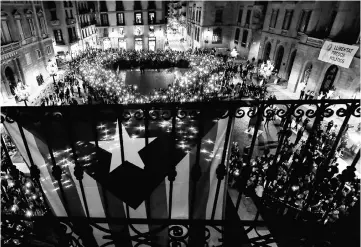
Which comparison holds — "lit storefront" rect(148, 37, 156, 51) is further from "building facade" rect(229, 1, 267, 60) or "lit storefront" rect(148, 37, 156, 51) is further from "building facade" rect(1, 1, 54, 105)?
"building facade" rect(1, 1, 54, 105)

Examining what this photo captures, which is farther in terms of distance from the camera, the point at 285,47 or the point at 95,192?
the point at 285,47

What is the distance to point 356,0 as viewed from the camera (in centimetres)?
1803

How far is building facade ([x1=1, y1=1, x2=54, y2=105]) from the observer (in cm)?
2077

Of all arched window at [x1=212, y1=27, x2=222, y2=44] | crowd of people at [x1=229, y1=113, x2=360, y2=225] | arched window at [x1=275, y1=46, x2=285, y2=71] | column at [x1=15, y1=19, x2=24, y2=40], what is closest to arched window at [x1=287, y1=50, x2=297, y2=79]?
arched window at [x1=275, y1=46, x2=285, y2=71]

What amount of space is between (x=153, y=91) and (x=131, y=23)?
94.9 feet

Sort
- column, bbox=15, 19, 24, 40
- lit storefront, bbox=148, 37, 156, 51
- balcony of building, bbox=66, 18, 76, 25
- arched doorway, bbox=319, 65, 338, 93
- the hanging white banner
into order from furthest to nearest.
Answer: lit storefront, bbox=148, 37, 156, 51, balcony of building, bbox=66, 18, 76, 25, column, bbox=15, 19, 24, 40, arched doorway, bbox=319, 65, 338, 93, the hanging white banner

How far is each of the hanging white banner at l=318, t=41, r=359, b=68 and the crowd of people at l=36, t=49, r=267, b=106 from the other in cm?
568

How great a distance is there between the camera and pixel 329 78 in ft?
66.2

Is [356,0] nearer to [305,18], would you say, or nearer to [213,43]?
[305,18]

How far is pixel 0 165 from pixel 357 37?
2339 cm

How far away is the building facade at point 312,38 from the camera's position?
60.0 feet

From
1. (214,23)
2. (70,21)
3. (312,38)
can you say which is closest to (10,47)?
(70,21)

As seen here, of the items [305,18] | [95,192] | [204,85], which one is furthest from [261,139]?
[305,18]

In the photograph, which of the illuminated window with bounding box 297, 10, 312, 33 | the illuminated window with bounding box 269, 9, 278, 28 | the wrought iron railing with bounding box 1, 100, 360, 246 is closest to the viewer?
the wrought iron railing with bounding box 1, 100, 360, 246
